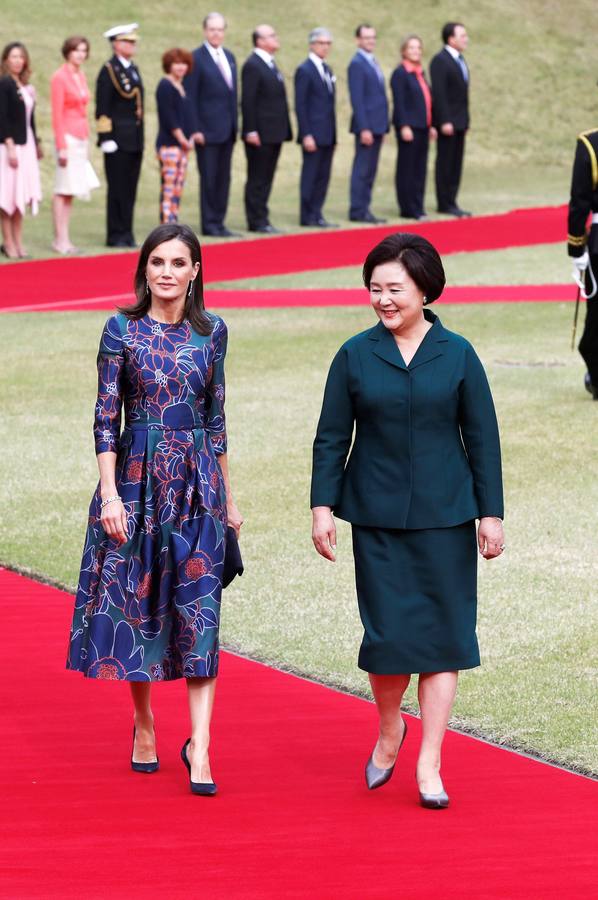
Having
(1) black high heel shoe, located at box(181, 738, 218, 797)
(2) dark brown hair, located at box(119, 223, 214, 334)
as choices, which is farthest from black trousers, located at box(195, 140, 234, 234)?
(1) black high heel shoe, located at box(181, 738, 218, 797)

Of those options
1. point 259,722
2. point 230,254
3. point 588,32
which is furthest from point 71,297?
point 588,32

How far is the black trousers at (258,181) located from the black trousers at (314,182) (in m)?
0.45

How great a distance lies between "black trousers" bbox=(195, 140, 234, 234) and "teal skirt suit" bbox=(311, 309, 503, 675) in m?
15.7

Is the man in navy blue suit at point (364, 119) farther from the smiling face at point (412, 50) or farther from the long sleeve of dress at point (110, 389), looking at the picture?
the long sleeve of dress at point (110, 389)

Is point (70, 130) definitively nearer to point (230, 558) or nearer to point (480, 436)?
point (230, 558)

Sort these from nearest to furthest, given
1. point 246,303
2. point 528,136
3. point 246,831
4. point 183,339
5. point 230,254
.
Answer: point 246,831 < point 183,339 < point 246,303 < point 230,254 < point 528,136

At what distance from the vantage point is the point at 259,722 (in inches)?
215

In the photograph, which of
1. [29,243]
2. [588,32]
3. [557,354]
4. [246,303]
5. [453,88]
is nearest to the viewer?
[557,354]

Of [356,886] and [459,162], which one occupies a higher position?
[356,886]

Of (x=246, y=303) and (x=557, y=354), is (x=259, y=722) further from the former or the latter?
(x=246, y=303)

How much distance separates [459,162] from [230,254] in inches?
228

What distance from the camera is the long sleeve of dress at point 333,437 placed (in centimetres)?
479

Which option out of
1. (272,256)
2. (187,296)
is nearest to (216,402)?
(187,296)

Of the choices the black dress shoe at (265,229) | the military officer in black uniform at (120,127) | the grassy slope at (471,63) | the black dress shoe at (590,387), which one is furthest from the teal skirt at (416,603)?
the grassy slope at (471,63)
